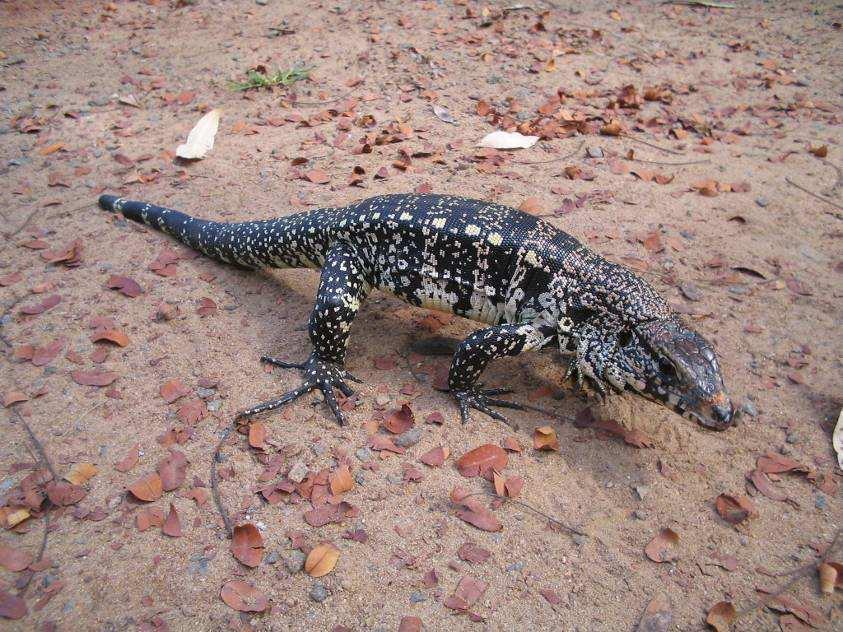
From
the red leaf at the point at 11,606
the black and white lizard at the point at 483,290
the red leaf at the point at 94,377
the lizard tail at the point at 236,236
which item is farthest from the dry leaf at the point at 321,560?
the lizard tail at the point at 236,236

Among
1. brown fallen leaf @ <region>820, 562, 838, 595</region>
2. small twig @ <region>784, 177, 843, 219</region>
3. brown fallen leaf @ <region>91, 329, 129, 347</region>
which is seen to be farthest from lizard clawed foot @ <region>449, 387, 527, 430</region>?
small twig @ <region>784, 177, 843, 219</region>

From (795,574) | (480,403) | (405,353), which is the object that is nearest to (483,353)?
(480,403)

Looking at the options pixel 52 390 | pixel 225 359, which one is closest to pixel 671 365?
pixel 225 359

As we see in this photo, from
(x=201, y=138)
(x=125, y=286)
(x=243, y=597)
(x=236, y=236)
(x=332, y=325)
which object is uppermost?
(x=201, y=138)

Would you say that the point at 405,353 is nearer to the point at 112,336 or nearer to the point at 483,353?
the point at 483,353

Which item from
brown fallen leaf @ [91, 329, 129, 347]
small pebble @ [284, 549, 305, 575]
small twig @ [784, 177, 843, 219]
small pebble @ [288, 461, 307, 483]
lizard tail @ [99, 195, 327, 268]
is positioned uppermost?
small twig @ [784, 177, 843, 219]

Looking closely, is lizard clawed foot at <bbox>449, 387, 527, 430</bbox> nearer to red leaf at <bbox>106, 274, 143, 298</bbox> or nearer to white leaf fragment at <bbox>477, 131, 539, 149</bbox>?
red leaf at <bbox>106, 274, 143, 298</bbox>

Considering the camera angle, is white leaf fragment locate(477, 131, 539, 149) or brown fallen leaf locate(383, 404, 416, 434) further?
white leaf fragment locate(477, 131, 539, 149)

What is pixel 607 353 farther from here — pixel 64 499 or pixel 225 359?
pixel 64 499
